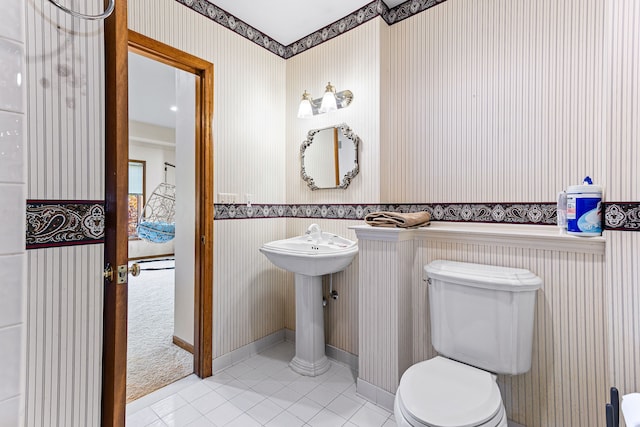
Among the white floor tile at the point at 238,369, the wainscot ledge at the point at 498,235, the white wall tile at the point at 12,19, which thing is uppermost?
the white wall tile at the point at 12,19

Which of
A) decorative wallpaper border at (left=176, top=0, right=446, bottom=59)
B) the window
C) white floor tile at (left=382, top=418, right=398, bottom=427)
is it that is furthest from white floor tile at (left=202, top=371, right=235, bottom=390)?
the window

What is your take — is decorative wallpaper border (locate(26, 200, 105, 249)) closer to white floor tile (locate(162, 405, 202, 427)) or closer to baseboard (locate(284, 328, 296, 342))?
white floor tile (locate(162, 405, 202, 427))

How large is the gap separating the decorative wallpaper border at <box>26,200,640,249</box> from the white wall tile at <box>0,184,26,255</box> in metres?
0.12

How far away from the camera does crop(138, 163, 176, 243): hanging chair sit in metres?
4.40

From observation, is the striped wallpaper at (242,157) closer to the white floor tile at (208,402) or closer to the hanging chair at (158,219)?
the white floor tile at (208,402)

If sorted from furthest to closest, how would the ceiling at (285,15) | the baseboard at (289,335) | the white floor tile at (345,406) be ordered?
1. the baseboard at (289,335)
2. the ceiling at (285,15)
3. the white floor tile at (345,406)

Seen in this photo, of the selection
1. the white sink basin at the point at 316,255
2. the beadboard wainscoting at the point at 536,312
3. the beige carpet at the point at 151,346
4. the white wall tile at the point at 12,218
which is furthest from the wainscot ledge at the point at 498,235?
the beige carpet at the point at 151,346

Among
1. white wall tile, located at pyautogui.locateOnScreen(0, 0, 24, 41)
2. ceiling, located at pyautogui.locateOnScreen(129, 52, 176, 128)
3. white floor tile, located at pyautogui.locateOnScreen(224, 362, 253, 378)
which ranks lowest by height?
white floor tile, located at pyautogui.locateOnScreen(224, 362, 253, 378)

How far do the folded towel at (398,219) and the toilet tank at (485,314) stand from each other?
0.30 meters

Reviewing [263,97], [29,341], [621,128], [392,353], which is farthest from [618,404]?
[263,97]

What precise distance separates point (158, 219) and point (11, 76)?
472 centimetres

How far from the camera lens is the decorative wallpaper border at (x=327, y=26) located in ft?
6.59

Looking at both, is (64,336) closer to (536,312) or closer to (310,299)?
(310,299)

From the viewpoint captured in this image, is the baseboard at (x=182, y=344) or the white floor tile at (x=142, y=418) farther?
the baseboard at (x=182, y=344)
